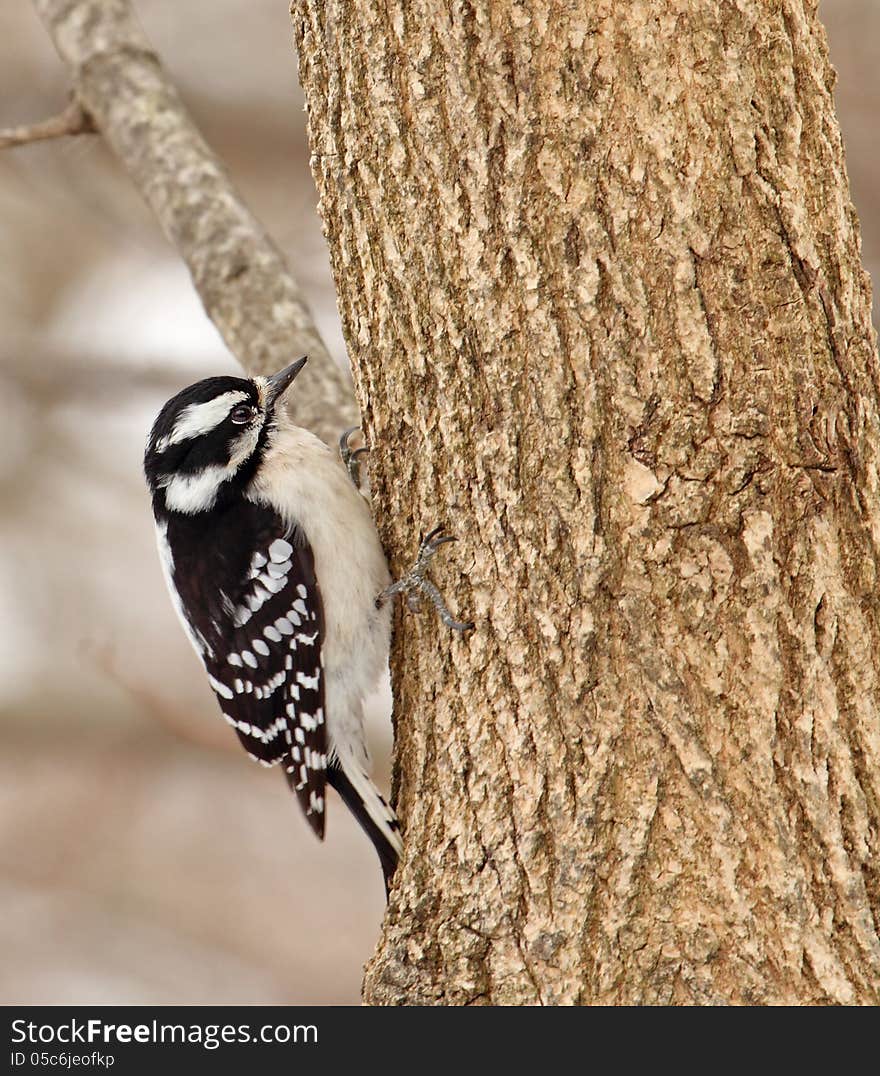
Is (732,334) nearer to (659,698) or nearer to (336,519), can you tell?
(659,698)

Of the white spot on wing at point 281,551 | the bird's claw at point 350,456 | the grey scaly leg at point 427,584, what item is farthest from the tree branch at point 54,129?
the grey scaly leg at point 427,584

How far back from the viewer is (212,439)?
2814mm

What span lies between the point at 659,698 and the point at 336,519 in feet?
3.06

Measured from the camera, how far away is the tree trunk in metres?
1.85

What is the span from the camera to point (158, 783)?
5887 mm

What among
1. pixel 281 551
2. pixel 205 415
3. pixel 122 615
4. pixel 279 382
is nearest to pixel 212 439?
pixel 205 415

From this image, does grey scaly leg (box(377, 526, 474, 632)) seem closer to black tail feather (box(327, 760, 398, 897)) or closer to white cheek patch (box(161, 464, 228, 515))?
black tail feather (box(327, 760, 398, 897))

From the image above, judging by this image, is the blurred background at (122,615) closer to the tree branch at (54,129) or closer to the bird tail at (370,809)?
the tree branch at (54,129)

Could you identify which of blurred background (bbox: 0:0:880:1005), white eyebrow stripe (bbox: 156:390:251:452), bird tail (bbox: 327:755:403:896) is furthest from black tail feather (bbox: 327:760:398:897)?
blurred background (bbox: 0:0:880:1005)

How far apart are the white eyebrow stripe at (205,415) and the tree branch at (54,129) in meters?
1.12

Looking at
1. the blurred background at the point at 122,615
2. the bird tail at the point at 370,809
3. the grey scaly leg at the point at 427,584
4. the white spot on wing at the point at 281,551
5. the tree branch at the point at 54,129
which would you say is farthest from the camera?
the blurred background at the point at 122,615

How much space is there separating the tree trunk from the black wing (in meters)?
0.85

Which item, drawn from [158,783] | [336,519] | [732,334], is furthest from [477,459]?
[158,783]

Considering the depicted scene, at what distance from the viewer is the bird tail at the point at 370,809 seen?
97.1 inches
